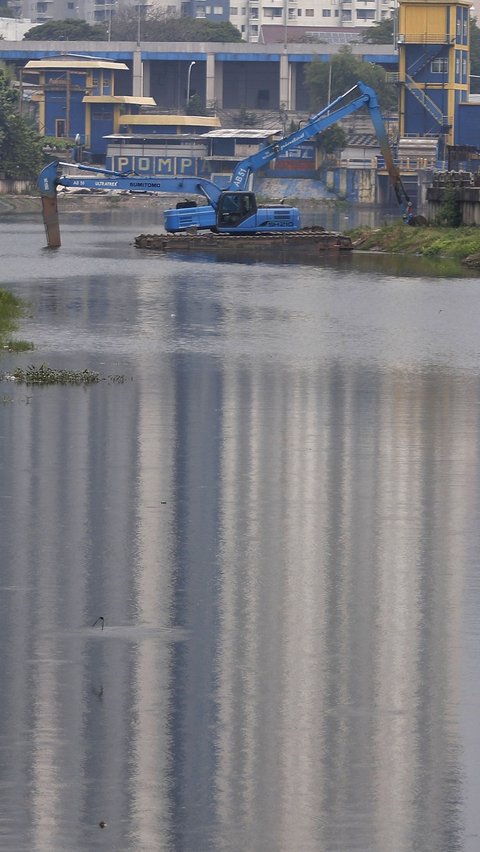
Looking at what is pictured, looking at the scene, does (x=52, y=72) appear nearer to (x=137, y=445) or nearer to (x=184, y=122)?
(x=184, y=122)

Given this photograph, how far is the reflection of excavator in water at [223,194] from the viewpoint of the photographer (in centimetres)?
8081

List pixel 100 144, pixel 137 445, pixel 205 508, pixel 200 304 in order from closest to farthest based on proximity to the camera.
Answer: pixel 205 508, pixel 137 445, pixel 200 304, pixel 100 144

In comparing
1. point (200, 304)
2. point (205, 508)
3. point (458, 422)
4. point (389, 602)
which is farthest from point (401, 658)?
point (200, 304)

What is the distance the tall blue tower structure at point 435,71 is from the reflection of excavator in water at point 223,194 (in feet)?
245

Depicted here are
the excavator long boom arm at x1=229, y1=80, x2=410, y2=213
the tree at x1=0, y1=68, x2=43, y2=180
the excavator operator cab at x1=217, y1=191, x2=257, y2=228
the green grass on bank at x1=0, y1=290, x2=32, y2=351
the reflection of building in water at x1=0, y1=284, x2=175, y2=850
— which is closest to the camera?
the reflection of building in water at x1=0, y1=284, x2=175, y2=850

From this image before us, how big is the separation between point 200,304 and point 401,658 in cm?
3740

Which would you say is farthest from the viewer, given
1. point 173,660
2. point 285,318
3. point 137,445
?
point 285,318

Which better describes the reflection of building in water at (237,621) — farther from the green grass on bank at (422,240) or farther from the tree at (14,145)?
the tree at (14,145)

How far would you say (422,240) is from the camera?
267ft

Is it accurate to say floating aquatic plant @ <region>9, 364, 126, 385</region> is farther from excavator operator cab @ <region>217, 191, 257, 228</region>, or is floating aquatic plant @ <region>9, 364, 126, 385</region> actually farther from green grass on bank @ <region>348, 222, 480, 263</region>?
excavator operator cab @ <region>217, 191, 257, 228</region>

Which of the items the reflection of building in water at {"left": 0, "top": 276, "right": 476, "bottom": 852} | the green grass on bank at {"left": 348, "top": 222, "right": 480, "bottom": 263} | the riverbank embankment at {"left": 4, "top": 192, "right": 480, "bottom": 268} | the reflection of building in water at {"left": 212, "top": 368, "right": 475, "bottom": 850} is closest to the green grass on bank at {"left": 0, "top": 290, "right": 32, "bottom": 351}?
the reflection of building in water at {"left": 0, "top": 276, "right": 476, "bottom": 852}

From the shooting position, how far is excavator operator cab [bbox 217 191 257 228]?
80750mm

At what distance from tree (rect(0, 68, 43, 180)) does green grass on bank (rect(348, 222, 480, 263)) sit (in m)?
79.4

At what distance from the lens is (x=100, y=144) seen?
194250mm
